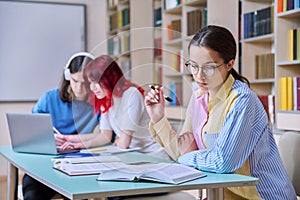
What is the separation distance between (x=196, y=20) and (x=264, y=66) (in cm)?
84

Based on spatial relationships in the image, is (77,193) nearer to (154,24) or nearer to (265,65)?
(265,65)

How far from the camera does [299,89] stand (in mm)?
3117

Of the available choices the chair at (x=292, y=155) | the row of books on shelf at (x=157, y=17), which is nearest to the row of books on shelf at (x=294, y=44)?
the chair at (x=292, y=155)

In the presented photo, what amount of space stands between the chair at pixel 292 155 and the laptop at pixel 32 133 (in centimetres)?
97

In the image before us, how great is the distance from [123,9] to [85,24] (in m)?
0.47

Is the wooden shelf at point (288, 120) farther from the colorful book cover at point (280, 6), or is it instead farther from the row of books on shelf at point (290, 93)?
the colorful book cover at point (280, 6)

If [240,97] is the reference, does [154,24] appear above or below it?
above

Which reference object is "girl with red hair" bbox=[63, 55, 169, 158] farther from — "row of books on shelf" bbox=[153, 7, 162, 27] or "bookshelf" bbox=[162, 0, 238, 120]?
"row of books on shelf" bbox=[153, 7, 162, 27]

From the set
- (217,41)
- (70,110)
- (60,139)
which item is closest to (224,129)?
(217,41)

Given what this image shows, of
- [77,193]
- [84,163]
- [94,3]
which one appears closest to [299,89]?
[84,163]

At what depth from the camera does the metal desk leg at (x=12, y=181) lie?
2576 millimetres

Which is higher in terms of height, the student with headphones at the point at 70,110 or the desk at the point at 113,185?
the student with headphones at the point at 70,110

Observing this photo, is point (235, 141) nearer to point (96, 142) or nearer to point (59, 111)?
point (96, 142)

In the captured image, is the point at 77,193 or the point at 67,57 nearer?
the point at 77,193
